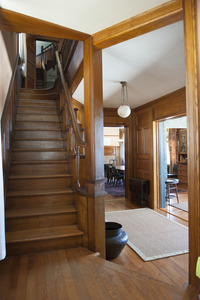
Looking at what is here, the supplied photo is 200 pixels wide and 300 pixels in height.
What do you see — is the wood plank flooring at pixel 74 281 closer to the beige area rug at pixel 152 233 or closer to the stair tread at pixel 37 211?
the stair tread at pixel 37 211

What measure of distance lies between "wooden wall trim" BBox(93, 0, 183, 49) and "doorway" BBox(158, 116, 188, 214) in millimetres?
3825

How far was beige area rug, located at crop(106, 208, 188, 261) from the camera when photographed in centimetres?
312

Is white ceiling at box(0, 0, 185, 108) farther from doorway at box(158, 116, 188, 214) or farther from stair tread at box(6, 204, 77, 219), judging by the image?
stair tread at box(6, 204, 77, 219)

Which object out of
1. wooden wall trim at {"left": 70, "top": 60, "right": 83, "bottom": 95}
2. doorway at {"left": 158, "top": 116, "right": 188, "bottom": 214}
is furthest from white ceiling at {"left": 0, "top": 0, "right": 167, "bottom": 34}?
doorway at {"left": 158, "top": 116, "right": 188, "bottom": 214}

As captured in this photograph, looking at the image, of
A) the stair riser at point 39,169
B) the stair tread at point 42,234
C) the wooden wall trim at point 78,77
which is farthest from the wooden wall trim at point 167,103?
the stair tread at point 42,234

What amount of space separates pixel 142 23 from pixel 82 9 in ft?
1.78

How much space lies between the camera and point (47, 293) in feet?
5.03

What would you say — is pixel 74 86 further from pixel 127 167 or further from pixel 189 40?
pixel 127 167

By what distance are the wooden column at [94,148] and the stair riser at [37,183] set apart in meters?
0.79

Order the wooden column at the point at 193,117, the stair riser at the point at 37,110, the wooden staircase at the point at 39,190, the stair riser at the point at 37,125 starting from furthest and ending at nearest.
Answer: the stair riser at the point at 37,110 < the stair riser at the point at 37,125 < the wooden staircase at the point at 39,190 < the wooden column at the point at 193,117

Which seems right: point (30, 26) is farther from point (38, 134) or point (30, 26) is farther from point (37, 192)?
point (38, 134)

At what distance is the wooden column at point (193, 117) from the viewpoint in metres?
1.49

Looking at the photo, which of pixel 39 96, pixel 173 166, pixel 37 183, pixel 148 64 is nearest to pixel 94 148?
pixel 37 183

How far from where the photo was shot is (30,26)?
1988mm
